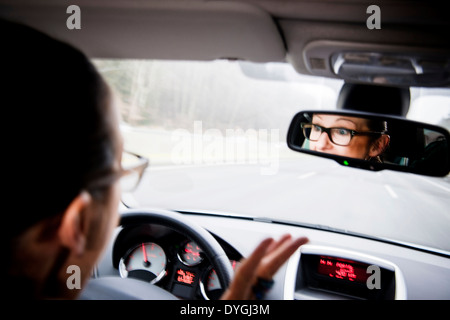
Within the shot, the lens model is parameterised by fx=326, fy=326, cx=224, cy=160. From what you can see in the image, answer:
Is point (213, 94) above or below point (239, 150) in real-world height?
above

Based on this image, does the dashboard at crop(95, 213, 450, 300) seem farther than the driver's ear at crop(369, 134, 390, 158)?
Yes

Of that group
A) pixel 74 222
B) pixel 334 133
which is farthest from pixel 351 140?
pixel 74 222

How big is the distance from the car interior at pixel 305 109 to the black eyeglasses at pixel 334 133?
0.01m

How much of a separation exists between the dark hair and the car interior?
38.9 inches

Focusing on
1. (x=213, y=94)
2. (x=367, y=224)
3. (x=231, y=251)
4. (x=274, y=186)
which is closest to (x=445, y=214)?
(x=367, y=224)

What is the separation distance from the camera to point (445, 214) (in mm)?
7332

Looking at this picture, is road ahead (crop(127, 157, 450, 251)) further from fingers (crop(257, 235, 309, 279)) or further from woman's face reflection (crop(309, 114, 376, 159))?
fingers (crop(257, 235, 309, 279))

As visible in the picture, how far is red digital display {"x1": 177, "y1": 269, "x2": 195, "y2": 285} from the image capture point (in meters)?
2.88

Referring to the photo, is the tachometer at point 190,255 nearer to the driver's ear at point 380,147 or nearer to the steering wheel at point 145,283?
the steering wheel at point 145,283

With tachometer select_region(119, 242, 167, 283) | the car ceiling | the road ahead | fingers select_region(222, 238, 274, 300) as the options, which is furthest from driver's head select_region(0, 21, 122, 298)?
the road ahead

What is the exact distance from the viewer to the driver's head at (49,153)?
0.81 metres

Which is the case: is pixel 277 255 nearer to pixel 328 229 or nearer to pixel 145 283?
pixel 145 283

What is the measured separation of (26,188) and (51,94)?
24 cm
